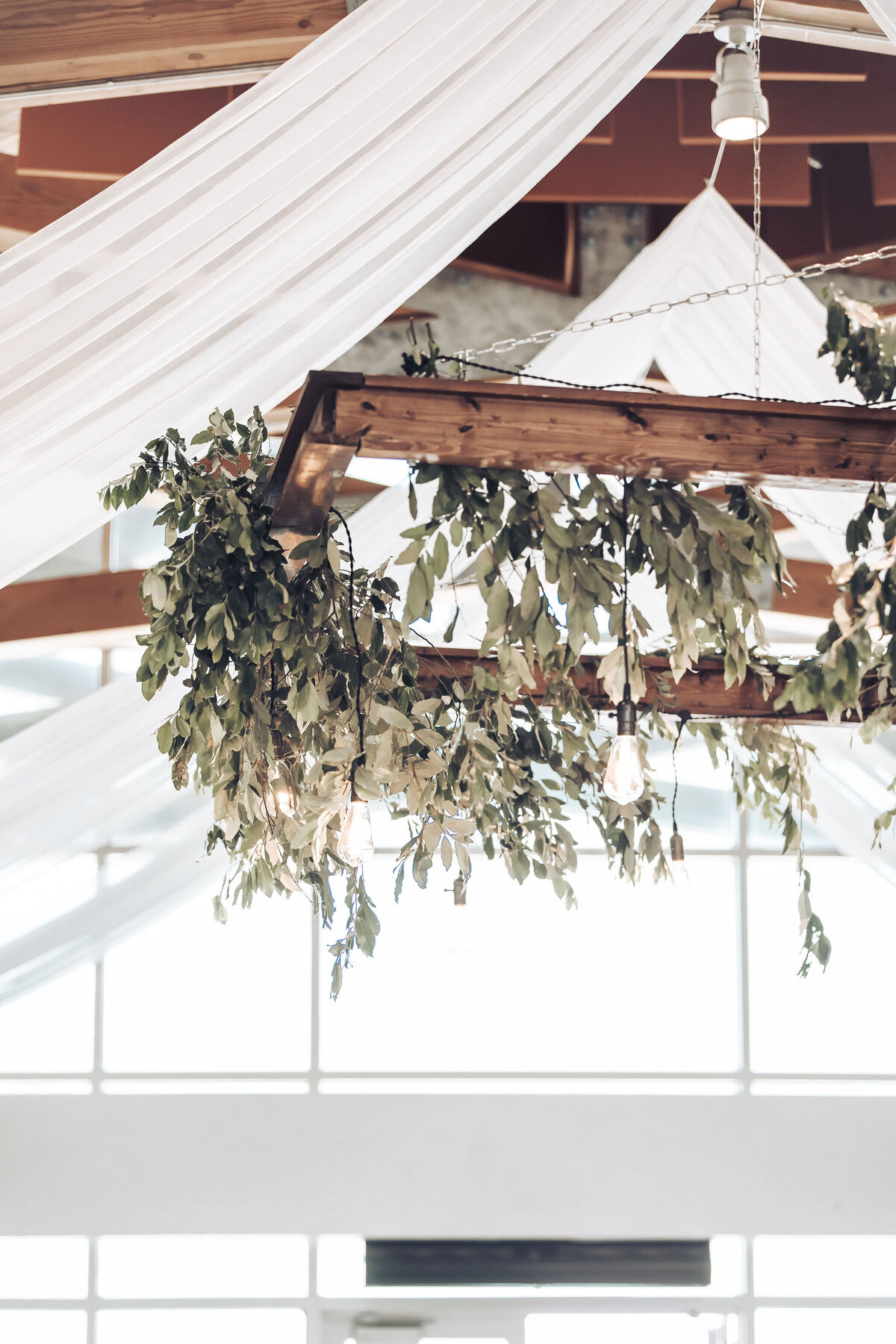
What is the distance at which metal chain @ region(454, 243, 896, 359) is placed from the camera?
2387 mm

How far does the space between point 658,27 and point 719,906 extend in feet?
19.1

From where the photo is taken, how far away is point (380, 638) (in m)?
2.80

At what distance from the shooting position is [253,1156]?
22.6 feet

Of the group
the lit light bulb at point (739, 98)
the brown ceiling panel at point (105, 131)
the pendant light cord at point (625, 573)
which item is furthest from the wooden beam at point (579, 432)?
the brown ceiling panel at point (105, 131)

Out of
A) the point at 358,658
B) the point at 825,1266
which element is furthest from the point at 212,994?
the point at 358,658

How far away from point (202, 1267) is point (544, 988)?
2.24 metres

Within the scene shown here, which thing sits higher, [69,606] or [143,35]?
[69,606]

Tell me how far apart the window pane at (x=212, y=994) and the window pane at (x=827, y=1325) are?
2.77 metres

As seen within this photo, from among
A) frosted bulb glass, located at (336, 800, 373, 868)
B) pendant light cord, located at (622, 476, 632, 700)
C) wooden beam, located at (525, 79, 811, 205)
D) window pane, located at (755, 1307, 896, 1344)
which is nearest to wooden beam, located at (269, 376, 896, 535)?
pendant light cord, located at (622, 476, 632, 700)

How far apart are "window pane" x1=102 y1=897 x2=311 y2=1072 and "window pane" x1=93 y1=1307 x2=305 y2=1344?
46.9 inches

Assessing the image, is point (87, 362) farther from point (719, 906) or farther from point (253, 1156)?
point (719, 906)

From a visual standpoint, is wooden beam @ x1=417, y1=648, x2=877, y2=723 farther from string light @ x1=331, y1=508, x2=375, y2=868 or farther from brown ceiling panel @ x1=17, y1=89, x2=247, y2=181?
brown ceiling panel @ x1=17, y1=89, x2=247, y2=181

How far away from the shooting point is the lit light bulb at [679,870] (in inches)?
127

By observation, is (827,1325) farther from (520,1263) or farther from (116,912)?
(116,912)
